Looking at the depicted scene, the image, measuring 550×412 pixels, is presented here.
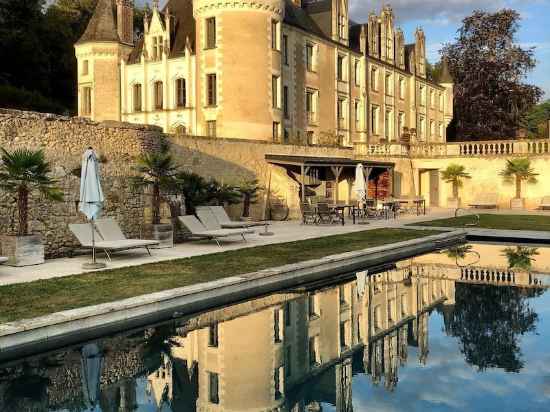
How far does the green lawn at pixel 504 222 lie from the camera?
19297 millimetres

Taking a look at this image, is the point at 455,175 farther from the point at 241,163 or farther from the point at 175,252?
the point at 175,252

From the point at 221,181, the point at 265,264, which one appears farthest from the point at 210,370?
the point at 221,181

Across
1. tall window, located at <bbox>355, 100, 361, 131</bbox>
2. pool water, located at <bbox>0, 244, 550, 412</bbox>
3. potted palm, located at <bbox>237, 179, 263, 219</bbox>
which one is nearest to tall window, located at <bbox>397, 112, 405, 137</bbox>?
tall window, located at <bbox>355, 100, 361, 131</bbox>

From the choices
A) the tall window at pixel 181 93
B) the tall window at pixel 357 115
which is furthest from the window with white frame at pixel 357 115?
the tall window at pixel 181 93

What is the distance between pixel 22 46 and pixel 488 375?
4004cm

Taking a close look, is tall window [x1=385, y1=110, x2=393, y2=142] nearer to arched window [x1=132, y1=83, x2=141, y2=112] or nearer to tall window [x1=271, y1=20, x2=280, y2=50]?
tall window [x1=271, y1=20, x2=280, y2=50]

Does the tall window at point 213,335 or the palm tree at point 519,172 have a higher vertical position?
the palm tree at point 519,172

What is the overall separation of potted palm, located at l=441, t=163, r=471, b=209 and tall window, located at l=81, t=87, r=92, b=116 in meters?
21.9

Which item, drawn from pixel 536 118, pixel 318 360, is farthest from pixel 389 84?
pixel 536 118

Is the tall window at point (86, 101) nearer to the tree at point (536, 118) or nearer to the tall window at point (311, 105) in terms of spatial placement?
the tall window at point (311, 105)

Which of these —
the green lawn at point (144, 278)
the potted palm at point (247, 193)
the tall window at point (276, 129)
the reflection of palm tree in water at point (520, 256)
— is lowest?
the reflection of palm tree in water at point (520, 256)

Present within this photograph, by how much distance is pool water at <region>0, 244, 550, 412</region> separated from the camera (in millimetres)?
5613

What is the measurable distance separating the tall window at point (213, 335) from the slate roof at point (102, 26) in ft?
106

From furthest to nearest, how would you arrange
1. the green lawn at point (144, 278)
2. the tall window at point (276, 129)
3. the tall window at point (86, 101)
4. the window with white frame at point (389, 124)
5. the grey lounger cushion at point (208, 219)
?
the window with white frame at point (389, 124) < the tall window at point (86, 101) < the tall window at point (276, 129) < the grey lounger cushion at point (208, 219) < the green lawn at point (144, 278)
